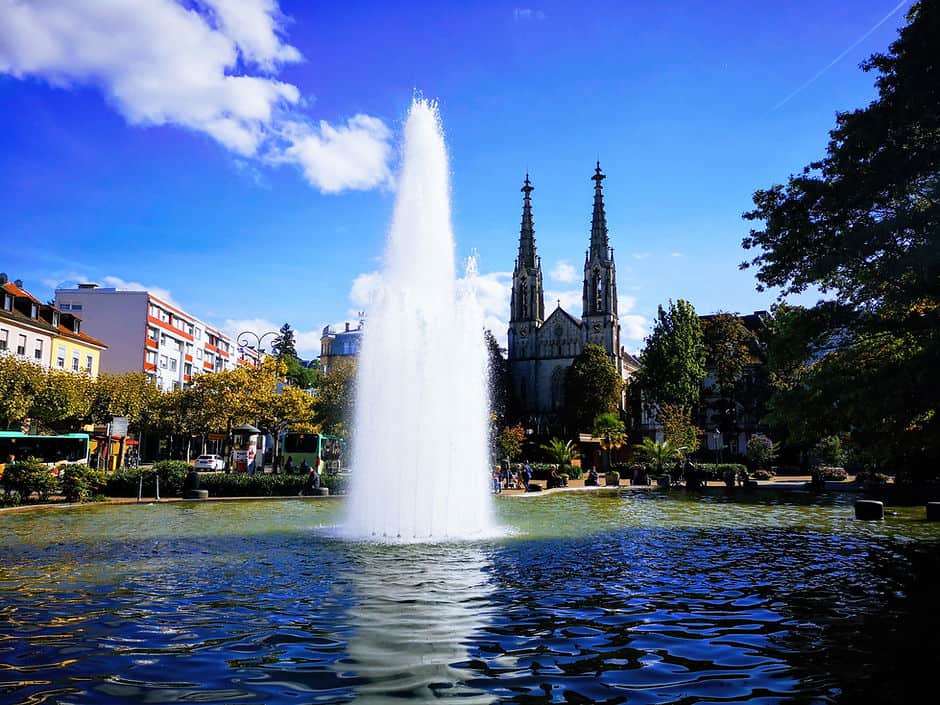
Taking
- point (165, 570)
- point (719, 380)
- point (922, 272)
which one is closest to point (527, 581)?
point (165, 570)

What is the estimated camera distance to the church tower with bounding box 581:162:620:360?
8956 cm

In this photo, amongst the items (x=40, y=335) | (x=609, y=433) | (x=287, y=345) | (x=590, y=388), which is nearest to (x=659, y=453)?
(x=609, y=433)

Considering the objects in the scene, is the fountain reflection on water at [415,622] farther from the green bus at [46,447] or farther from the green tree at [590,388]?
the green tree at [590,388]

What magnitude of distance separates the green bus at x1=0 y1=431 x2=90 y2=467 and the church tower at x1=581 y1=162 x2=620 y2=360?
65421mm

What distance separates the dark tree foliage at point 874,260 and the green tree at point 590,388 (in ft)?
201

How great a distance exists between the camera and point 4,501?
21.7 m

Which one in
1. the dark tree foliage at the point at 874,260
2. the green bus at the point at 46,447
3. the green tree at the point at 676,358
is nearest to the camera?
the dark tree foliage at the point at 874,260

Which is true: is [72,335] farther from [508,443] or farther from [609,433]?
[609,433]

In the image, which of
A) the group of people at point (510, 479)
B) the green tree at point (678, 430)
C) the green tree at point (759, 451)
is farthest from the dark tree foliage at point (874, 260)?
the green tree at point (759, 451)

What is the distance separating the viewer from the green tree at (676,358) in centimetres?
6606

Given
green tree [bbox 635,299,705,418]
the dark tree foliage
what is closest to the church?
green tree [bbox 635,299,705,418]

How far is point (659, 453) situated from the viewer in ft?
152

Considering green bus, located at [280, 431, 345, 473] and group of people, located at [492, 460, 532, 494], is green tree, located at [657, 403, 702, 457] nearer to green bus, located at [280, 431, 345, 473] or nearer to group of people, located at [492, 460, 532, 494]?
group of people, located at [492, 460, 532, 494]

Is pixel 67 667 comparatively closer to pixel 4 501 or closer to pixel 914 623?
pixel 914 623
